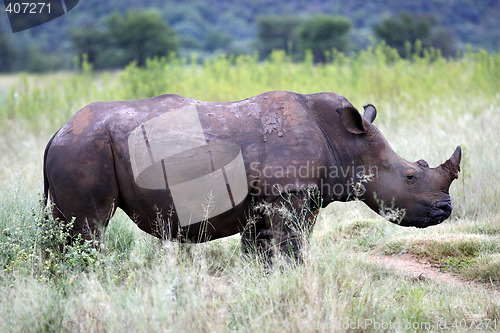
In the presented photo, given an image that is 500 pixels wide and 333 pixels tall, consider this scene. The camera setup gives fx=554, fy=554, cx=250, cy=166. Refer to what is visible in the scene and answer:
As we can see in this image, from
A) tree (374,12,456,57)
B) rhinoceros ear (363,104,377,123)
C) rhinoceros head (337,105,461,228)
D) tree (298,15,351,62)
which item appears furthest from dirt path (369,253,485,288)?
tree (298,15,351,62)

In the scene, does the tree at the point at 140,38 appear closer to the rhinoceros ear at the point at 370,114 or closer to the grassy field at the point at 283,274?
the grassy field at the point at 283,274

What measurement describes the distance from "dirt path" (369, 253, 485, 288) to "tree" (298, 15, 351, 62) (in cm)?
3576

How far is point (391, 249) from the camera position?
593cm

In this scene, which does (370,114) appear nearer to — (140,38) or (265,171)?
(265,171)

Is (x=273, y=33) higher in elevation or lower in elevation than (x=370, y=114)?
lower

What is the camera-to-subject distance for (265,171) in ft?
14.3

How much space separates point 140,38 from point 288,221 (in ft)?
127

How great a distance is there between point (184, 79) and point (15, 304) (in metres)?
10.9

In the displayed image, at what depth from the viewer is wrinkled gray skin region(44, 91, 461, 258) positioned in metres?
4.22

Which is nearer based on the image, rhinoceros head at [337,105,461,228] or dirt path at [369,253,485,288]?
rhinoceros head at [337,105,461,228]

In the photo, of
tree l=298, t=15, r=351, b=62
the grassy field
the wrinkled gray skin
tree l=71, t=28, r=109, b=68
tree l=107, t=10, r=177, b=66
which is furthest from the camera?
tree l=71, t=28, r=109, b=68

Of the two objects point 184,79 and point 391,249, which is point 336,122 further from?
point 184,79

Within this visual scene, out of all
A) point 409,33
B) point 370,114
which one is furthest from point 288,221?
point 409,33

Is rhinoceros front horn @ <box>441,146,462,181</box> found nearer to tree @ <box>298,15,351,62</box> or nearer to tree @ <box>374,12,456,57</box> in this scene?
tree @ <box>374,12,456,57</box>
